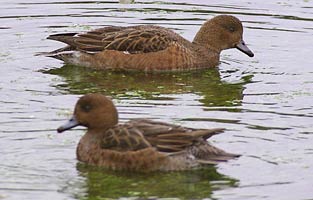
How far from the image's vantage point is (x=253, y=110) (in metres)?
14.2

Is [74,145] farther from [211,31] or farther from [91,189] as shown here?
[211,31]

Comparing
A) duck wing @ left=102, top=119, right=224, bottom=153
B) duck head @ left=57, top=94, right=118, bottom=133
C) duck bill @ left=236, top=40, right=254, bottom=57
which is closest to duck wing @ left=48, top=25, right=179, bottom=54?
duck bill @ left=236, top=40, right=254, bottom=57

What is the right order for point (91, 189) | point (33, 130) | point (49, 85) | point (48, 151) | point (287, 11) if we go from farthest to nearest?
point (287, 11), point (49, 85), point (33, 130), point (48, 151), point (91, 189)

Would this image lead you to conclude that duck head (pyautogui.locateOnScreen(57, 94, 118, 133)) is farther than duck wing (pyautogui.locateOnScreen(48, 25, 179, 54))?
No

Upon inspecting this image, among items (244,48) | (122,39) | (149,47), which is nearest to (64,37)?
(122,39)

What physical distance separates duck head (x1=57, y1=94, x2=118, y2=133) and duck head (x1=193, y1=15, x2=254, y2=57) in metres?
5.80

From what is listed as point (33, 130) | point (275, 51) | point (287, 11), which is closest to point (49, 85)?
point (33, 130)

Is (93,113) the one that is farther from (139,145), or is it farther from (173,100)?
(173,100)

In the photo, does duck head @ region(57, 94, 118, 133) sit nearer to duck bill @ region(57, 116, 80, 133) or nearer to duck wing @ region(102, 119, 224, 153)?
duck bill @ region(57, 116, 80, 133)

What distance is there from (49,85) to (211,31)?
3092mm

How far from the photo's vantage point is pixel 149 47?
16844 millimetres

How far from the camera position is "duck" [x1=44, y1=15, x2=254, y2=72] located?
55.3 ft

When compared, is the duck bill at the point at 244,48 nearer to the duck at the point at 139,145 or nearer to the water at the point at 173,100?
the water at the point at 173,100

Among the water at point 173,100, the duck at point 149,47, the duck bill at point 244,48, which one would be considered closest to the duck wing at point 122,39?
the duck at point 149,47
